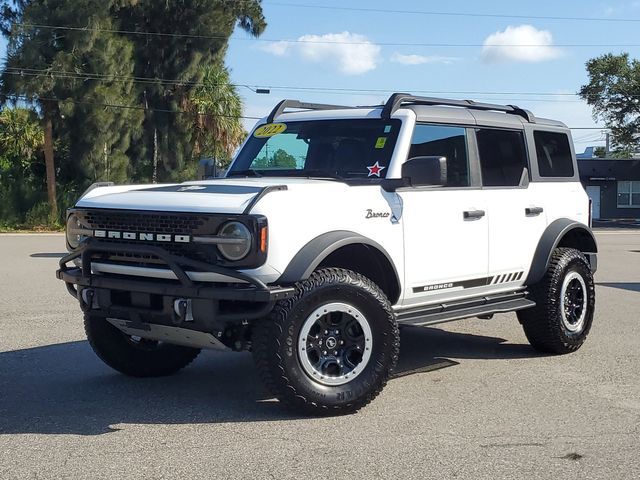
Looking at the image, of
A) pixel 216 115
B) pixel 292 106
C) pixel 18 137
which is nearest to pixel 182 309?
pixel 292 106

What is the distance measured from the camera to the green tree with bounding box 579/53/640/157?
54125 mm

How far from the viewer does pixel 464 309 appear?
260 inches

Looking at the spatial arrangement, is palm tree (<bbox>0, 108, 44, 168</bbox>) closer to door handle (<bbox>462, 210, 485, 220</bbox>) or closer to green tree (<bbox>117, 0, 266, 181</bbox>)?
green tree (<bbox>117, 0, 266, 181</bbox>)

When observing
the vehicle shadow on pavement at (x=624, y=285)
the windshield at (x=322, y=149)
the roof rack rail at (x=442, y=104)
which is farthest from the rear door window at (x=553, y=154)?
the vehicle shadow on pavement at (x=624, y=285)

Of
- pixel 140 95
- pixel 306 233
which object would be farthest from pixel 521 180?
pixel 140 95

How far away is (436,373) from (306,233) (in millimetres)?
2162

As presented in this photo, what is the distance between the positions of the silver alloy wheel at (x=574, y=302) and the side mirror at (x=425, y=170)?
90.2 inches

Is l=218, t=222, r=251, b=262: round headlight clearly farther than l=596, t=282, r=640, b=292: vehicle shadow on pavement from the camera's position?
No

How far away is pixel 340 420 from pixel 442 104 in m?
2.98

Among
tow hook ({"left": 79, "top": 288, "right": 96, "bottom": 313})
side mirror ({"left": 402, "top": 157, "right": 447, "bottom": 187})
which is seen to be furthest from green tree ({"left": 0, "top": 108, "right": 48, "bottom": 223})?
side mirror ({"left": 402, "top": 157, "right": 447, "bottom": 187})

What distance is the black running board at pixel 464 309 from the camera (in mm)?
6168

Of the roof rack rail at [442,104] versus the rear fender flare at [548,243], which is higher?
the roof rack rail at [442,104]

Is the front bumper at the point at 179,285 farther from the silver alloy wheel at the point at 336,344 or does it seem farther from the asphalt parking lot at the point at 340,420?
the asphalt parking lot at the point at 340,420

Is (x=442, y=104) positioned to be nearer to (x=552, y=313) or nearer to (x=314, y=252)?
(x=552, y=313)
